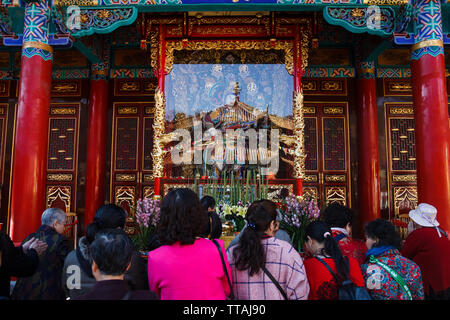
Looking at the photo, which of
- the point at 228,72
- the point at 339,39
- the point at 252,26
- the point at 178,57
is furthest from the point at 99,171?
the point at 339,39

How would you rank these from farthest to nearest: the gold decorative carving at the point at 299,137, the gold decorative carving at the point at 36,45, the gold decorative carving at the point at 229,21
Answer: the gold decorative carving at the point at 229,21
the gold decorative carving at the point at 299,137
the gold decorative carving at the point at 36,45

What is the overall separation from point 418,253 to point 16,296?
9.07 ft

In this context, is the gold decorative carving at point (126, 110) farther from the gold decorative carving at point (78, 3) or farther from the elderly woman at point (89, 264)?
the elderly woman at point (89, 264)

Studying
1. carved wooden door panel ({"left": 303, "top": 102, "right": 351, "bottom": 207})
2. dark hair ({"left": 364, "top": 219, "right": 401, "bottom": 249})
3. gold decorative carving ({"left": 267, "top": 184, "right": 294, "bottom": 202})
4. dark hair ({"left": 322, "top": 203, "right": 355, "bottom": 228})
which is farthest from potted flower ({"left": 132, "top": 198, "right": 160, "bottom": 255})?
carved wooden door panel ({"left": 303, "top": 102, "right": 351, "bottom": 207})

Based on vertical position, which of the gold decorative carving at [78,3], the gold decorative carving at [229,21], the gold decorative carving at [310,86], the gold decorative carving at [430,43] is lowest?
the gold decorative carving at [430,43]

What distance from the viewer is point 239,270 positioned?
176 cm

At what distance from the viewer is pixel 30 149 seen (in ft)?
16.1

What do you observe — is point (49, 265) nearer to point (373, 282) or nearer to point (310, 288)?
point (310, 288)

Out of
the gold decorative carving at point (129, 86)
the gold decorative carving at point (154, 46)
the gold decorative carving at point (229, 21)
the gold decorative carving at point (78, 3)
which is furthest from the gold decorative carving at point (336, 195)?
Result: the gold decorative carving at point (78, 3)

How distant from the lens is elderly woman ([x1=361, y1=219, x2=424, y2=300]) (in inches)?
75.2

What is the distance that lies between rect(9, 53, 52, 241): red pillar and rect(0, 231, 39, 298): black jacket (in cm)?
308

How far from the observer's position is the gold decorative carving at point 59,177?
7199mm

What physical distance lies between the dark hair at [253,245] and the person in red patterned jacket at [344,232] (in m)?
0.76

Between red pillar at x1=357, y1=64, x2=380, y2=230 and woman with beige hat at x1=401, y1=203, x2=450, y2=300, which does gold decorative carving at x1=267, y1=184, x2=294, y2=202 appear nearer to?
red pillar at x1=357, y1=64, x2=380, y2=230
